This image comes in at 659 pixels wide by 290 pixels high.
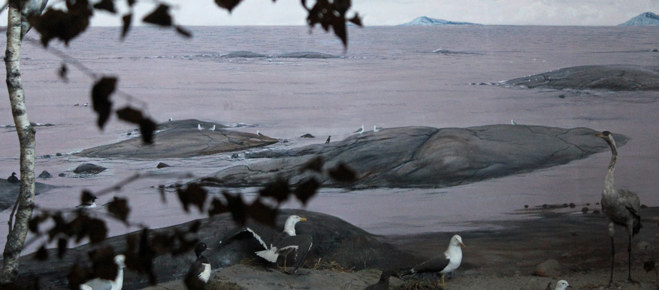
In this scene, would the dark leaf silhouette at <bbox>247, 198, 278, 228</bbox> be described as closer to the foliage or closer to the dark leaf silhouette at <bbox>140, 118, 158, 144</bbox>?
the foliage

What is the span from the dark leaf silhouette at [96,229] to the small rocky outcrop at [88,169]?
4015mm

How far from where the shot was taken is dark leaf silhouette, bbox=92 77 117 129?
113 cm

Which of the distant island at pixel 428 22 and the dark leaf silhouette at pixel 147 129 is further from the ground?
the dark leaf silhouette at pixel 147 129

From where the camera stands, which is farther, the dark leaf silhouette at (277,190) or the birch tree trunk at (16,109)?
the birch tree trunk at (16,109)

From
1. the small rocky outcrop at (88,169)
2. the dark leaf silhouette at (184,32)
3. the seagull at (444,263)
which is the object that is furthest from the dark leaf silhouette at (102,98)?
the small rocky outcrop at (88,169)

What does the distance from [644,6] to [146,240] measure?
5.95m

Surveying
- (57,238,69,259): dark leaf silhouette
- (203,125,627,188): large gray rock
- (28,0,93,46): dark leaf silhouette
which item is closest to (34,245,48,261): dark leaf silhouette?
(57,238,69,259): dark leaf silhouette

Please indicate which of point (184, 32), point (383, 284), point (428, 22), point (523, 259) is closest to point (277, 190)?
point (184, 32)

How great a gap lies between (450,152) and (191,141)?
1747 mm

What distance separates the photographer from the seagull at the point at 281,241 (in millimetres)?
4648

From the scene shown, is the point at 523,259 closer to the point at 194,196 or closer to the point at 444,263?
the point at 444,263

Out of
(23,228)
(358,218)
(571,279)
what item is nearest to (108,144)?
(358,218)

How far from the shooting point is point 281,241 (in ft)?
15.4

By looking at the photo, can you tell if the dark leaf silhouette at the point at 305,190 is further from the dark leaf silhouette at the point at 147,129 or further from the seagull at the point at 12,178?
the seagull at the point at 12,178
